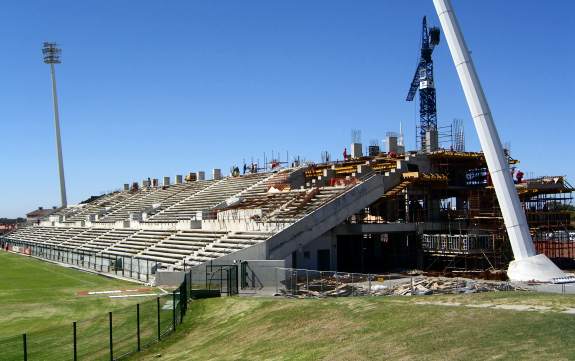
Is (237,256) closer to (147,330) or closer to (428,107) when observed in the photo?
(147,330)

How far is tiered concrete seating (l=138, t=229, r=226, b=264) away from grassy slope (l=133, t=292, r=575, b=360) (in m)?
16.0

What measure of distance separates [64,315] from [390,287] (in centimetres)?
1310

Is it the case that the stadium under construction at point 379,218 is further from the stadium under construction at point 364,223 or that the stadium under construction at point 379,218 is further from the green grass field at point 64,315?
the green grass field at point 64,315

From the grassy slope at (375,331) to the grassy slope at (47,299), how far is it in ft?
19.1

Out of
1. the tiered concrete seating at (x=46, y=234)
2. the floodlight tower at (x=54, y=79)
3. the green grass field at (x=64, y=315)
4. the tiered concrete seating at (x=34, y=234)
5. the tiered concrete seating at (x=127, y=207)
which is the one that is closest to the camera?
the green grass field at (x=64, y=315)

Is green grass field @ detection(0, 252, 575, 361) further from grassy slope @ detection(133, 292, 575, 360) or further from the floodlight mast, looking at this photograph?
the floodlight mast

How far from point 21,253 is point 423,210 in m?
45.5

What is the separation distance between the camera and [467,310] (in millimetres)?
15992

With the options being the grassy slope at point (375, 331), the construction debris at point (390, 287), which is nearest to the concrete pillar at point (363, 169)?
the construction debris at point (390, 287)

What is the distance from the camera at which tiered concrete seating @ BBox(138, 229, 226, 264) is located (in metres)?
38.9

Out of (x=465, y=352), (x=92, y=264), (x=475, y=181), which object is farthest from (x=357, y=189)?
(x=465, y=352)

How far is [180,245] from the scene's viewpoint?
41500mm

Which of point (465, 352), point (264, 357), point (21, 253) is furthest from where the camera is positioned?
point (21, 253)

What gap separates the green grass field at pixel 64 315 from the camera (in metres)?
18.8
